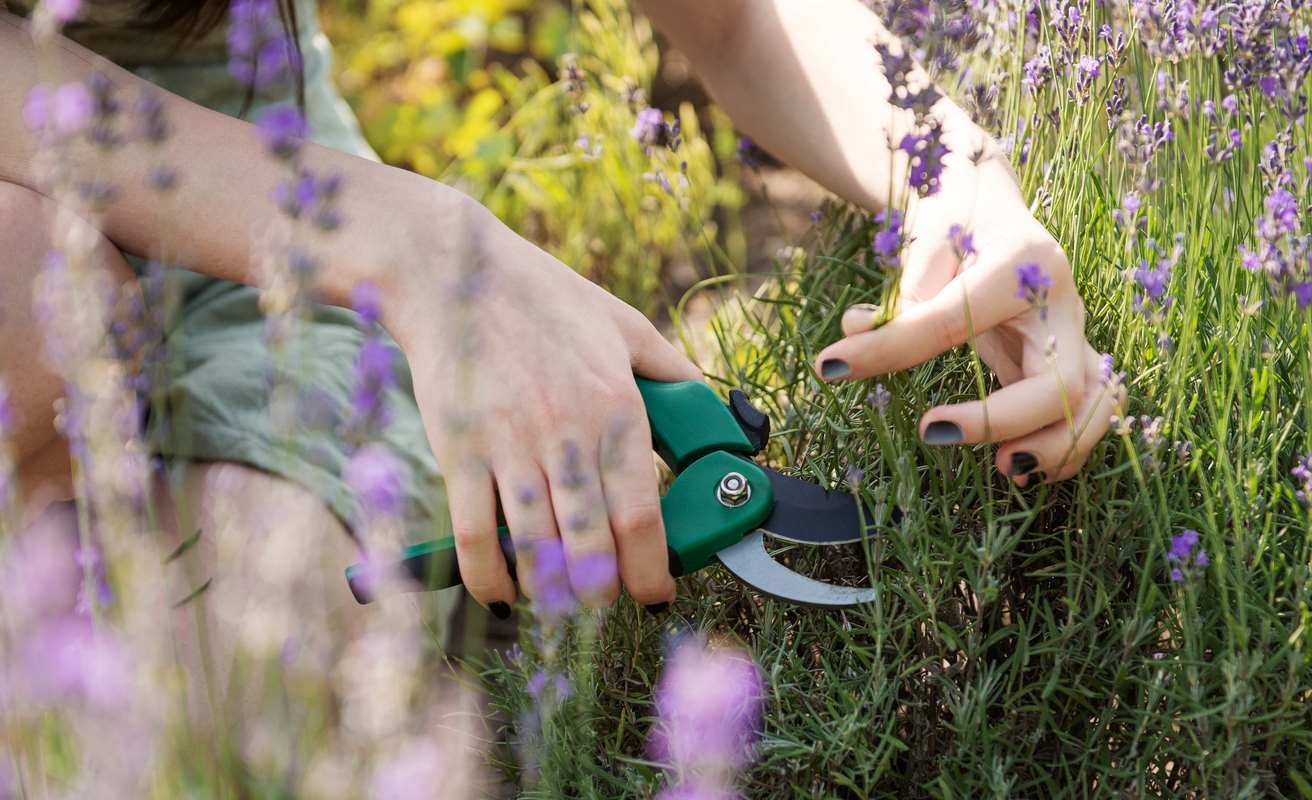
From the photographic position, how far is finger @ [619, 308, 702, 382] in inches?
53.9

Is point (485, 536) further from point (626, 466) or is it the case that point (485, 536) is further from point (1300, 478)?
point (1300, 478)

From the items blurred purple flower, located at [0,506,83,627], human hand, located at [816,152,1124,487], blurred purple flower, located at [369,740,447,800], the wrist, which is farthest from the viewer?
the wrist

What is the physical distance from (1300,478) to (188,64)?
5.81 feet

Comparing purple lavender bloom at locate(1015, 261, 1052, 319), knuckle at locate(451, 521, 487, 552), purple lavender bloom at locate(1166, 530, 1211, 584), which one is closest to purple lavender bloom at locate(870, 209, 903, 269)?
purple lavender bloom at locate(1015, 261, 1052, 319)

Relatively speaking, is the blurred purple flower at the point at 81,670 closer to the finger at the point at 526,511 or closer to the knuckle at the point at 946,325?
the finger at the point at 526,511

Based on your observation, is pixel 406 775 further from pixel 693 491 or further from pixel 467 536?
pixel 693 491

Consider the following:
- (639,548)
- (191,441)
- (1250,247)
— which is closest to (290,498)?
(191,441)

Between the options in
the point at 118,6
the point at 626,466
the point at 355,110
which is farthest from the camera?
the point at 355,110

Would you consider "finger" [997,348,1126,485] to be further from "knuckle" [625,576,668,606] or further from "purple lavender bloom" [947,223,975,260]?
"knuckle" [625,576,668,606]

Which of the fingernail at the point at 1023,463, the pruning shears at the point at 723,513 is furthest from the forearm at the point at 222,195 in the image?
the fingernail at the point at 1023,463

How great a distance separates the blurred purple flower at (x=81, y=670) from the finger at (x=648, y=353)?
615mm

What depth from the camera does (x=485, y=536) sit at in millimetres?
1229

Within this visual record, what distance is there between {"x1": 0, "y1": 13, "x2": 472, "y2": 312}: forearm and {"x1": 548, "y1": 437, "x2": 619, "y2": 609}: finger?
0.94 ft

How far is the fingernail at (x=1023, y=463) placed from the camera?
1.23 m
